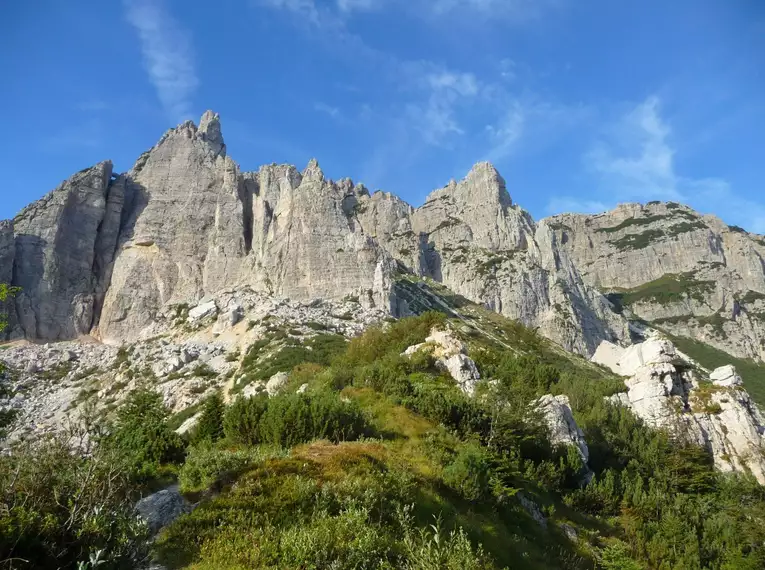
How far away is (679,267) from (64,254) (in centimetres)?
16275

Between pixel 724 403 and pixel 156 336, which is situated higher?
pixel 156 336

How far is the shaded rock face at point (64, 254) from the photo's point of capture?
7156cm

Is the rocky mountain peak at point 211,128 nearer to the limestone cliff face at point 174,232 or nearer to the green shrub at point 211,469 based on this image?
the limestone cliff face at point 174,232

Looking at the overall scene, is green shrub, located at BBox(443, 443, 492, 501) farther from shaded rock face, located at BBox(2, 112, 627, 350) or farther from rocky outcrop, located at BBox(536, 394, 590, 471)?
shaded rock face, located at BBox(2, 112, 627, 350)

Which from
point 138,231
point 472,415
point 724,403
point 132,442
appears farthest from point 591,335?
point 132,442

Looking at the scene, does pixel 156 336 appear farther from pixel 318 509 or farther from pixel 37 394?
pixel 318 509

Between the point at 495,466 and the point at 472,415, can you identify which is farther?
the point at 472,415

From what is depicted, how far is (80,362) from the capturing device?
59.7 meters

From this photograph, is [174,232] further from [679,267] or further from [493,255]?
[679,267]

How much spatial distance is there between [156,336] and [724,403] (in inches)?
2251

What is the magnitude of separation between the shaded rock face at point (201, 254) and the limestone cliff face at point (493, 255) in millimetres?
506

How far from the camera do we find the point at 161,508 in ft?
27.3

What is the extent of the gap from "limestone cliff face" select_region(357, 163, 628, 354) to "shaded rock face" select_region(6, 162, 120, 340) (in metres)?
53.3

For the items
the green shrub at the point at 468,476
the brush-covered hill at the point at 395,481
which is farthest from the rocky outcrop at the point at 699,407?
the green shrub at the point at 468,476
